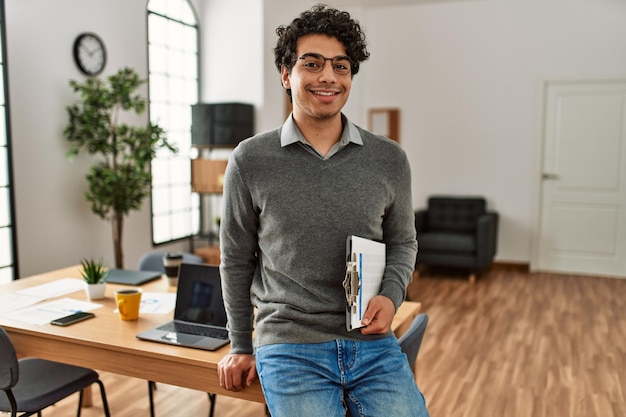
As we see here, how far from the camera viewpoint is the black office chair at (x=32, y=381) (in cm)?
202

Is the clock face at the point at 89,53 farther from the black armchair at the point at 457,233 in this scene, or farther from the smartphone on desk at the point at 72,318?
the black armchair at the point at 457,233

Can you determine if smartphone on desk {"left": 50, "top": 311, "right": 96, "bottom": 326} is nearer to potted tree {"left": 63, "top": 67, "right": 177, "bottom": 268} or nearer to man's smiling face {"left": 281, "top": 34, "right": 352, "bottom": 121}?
man's smiling face {"left": 281, "top": 34, "right": 352, "bottom": 121}

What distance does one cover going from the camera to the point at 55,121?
16.0 ft

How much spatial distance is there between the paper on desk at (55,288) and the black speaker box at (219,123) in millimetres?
3593

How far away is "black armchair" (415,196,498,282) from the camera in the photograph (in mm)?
6406

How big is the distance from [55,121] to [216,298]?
3.41 meters

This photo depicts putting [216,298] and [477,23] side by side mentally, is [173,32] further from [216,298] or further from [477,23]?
[216,298]

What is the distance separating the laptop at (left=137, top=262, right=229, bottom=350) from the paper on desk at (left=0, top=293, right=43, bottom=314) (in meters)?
0.69

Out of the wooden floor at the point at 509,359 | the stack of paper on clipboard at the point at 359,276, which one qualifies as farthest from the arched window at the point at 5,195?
the stack of paper on clipboard at the point at 359,276

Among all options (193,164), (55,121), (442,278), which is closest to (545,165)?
(442,278)

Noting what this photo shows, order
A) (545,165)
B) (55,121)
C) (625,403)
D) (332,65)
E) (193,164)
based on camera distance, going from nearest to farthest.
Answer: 1. (332,65)
2. (625,403)
3. (55,121)
4. (193,164)
5. (545,165)

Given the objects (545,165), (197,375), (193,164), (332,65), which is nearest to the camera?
(332,65)

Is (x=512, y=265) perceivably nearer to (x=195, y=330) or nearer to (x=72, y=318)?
(x=195, y=330)

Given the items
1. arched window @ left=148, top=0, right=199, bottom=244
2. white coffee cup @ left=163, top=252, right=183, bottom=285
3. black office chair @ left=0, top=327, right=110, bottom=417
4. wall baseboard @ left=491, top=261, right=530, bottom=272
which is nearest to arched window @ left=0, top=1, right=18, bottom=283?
arched window @ left=148, top=0, right=199, bottom=244
